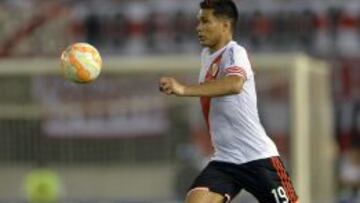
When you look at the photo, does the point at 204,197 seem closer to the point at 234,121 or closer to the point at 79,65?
the point at 234,121

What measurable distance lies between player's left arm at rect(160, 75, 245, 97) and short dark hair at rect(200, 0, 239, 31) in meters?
0.49

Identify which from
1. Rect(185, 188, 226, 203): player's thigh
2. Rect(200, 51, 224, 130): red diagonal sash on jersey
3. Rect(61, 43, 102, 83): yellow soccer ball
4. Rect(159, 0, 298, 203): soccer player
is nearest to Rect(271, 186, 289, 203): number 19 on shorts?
Rect(159, 0, 298, 203): soccer player

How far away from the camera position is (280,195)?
828cm

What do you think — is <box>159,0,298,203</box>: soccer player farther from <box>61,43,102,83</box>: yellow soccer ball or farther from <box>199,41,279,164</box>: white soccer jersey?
<box>61,43,102,83</box>: yellow soccer ball

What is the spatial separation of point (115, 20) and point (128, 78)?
16.1 feet

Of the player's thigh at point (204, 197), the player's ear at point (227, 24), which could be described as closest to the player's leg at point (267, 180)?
the player's thigh at point (204, 197)

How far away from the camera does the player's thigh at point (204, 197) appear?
26.8ft

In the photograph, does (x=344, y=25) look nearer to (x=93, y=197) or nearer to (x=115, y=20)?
(x=115, y=20)

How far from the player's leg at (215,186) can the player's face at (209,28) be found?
0.78 metres

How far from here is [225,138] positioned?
8266 mm

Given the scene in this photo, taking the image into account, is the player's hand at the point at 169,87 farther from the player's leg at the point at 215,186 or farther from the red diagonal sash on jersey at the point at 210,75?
the player's leg at the point at 215,186

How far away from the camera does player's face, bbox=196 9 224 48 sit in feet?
26.9

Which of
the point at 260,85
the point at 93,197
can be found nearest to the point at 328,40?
the point at 260,85

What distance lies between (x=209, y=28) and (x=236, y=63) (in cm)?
31
